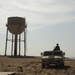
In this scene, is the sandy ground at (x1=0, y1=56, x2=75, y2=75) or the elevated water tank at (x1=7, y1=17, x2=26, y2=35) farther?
the elevated water tank at (x1=7, y1=17, x2=26, y2=35)

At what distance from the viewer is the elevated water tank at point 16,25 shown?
64.3 m

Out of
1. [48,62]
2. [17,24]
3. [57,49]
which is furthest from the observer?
[17,24]

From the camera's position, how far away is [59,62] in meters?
25.7

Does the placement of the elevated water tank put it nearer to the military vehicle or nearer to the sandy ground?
the sandy ground

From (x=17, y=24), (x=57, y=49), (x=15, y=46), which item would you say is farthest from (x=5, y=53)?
(x=57, y=49)

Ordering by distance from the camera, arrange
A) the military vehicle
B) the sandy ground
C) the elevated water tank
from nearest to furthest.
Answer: the sandy ground < the military vehicle < the elevated water tank

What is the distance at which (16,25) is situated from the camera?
210 ft

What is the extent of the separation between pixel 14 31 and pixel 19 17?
3561mm

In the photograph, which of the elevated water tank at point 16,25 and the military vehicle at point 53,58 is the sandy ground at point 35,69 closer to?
the military vehicle at point 53,58

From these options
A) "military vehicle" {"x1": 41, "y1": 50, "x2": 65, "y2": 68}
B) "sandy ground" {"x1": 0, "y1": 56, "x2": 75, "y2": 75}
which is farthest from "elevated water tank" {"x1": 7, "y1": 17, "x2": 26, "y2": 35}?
"military vehicle" {"x1": 41, "y1": 50, "x2": 65, "y2": 68}

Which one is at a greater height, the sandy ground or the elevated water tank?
the elevated water tank

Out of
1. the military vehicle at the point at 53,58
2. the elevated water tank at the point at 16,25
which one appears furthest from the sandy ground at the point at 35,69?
the elevated water tank at the point at 16,25

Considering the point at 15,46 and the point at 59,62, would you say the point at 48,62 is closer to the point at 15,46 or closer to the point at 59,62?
the point at 59,62

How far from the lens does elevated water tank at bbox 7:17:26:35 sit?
211ft
